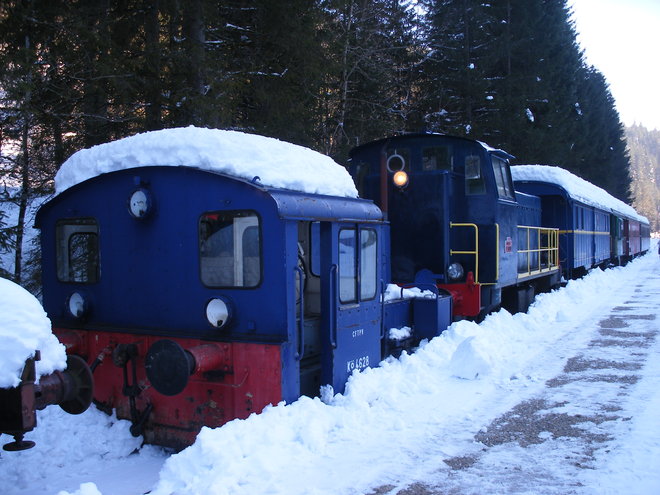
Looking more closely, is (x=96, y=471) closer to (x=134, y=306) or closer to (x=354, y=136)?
(x=134, y=306)

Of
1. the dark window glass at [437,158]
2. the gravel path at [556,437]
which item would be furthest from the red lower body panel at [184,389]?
the dark window glass at [437,158]

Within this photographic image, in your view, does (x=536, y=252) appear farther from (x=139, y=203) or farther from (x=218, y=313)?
(x=139, y=203)

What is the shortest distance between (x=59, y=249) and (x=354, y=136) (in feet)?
47.4

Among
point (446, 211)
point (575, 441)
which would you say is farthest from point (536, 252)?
point (575, 441)

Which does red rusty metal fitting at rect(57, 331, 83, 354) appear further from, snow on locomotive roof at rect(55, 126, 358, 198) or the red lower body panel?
snow on locomotive roof at rect(55, 126, 358, 198)

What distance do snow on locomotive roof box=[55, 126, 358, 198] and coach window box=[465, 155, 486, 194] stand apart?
4729mm

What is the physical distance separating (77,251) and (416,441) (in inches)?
154

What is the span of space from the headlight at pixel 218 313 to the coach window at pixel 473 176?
624cm

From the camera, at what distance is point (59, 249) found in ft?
19.9

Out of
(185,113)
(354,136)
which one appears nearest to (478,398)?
(185,113)

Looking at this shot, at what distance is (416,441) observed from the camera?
201 inches

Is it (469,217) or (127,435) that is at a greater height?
(469,217)

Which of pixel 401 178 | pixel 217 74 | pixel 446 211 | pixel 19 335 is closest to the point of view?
pixel 19 335

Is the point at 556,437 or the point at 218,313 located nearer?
the point at 218,313
